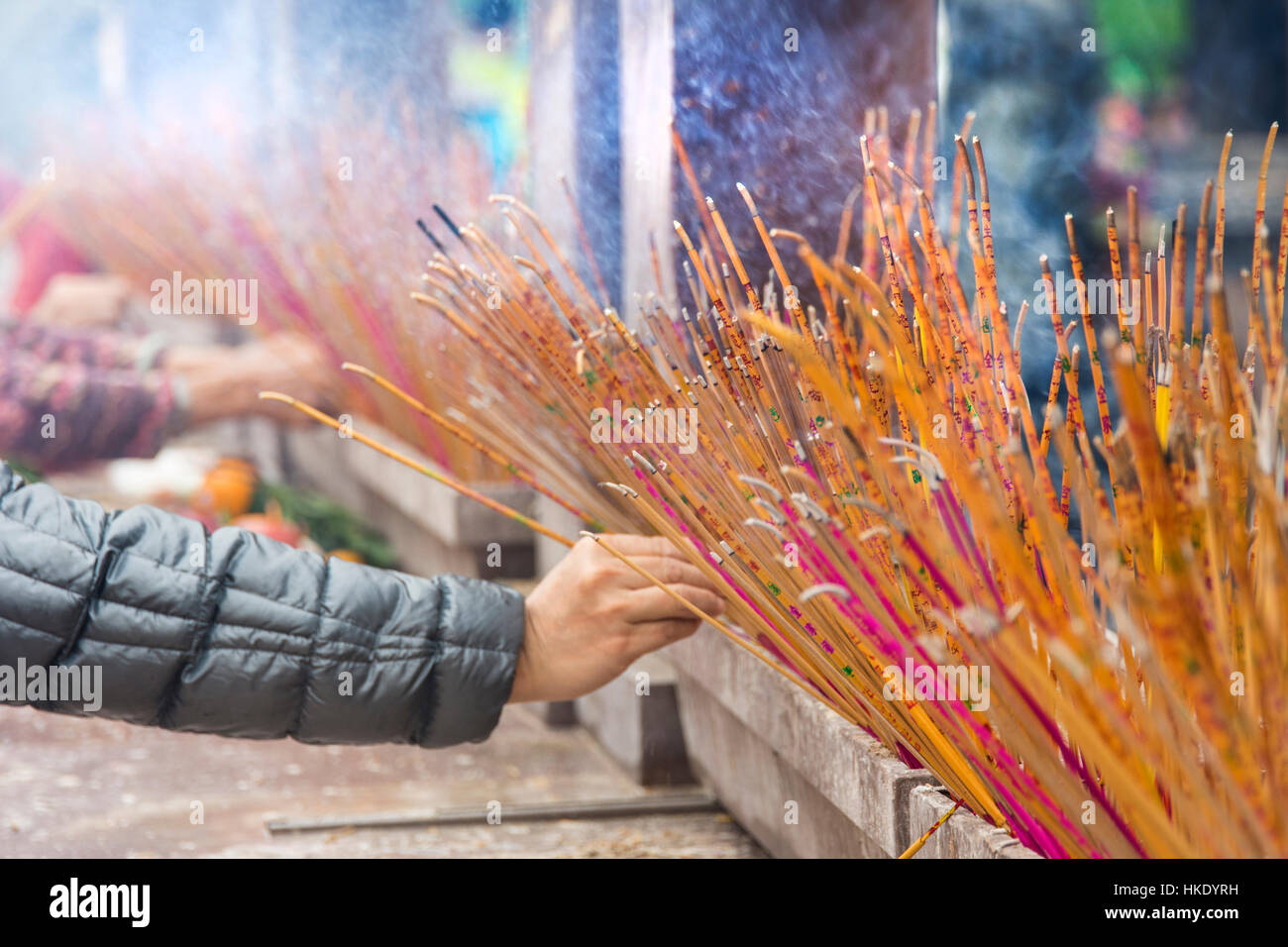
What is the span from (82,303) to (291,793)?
8.77 feet

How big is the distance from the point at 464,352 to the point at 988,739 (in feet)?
3.58

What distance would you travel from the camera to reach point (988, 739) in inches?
28.5

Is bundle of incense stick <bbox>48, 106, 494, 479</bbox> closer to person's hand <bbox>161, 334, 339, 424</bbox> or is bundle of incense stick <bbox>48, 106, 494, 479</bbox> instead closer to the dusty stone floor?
person's hand <bbox>161, 334, 339, 424</bbox>

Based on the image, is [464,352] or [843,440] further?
[464,352]

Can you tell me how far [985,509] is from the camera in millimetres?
582

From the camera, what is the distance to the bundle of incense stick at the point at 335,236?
240 centimetres

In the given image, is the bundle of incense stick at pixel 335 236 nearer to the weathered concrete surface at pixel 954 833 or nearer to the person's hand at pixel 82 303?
the person's hand at pixel 82 303

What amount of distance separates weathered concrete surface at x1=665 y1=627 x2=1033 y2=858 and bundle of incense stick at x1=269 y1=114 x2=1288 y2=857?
23mm

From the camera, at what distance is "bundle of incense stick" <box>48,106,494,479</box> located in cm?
240

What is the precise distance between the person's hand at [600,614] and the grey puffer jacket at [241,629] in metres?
0.03

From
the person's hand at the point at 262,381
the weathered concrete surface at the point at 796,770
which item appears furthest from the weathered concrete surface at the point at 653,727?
the person's hand at the point at 262,381

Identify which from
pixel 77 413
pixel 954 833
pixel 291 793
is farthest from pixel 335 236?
pixel 954 833
